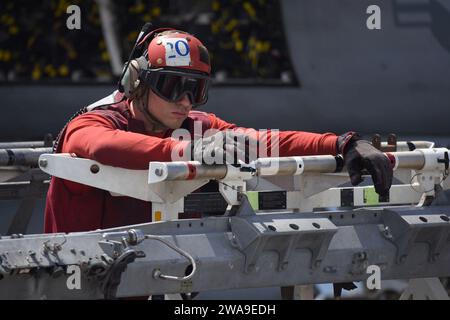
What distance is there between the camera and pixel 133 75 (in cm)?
544

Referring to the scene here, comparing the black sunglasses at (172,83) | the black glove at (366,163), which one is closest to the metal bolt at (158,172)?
the black glove at (366,163)

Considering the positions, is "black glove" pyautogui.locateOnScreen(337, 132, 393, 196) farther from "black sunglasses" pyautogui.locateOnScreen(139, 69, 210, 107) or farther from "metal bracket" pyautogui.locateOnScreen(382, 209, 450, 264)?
"black sunglasses" pyautogui.locateOnScreen(139, 69, 210, 107)

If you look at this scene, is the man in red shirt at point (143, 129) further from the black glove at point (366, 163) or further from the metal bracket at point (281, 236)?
the metal bracket at point (281, 236)

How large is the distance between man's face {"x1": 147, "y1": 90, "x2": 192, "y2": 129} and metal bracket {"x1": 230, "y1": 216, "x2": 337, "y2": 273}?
919 mm

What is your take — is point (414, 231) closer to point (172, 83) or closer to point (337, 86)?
point (172, 83)

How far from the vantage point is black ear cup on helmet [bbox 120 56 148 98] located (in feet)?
17.8

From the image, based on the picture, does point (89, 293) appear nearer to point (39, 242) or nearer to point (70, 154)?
point (39, 242)

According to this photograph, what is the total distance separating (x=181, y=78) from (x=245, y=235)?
3.32 ft

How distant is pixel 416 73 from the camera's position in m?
10.1

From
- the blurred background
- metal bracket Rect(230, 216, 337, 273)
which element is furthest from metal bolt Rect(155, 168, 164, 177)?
the blurred background

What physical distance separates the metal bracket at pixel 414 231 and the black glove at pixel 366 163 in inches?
7.2

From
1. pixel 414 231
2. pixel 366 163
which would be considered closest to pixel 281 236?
pixel 366 163

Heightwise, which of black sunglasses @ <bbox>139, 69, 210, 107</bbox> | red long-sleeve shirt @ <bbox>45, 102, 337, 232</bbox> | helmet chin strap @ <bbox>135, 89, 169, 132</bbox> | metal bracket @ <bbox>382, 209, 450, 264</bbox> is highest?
black sunglasses @ <bbox>139, 69, 210, 107</bbox>


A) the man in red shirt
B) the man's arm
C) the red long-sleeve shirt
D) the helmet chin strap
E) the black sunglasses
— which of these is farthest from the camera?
the helmet chin strap
